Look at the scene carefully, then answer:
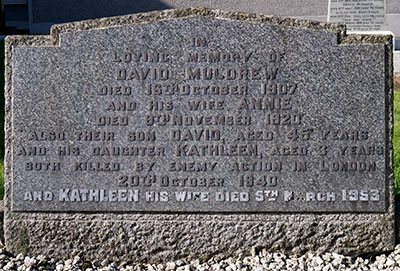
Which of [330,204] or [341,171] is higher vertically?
[341,171]

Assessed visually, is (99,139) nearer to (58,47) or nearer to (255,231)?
(58,47)

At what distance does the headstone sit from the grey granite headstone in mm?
8405

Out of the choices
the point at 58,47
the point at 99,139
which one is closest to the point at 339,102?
the point at 99,139

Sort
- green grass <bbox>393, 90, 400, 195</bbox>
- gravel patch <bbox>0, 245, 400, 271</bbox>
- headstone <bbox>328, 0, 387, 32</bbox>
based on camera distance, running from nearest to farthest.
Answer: gravel patch <bbox>0, 245, 400, 271</bbox> < green grass <bbox>393, 90, 400, 195</bbox> < headstone <bbox>328, 0, 387, 32</bbox>

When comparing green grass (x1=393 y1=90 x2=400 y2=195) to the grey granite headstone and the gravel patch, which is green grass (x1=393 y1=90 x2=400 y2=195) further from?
the grey granite headstone

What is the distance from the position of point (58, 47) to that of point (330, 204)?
1909mm

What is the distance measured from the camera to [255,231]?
319 cm

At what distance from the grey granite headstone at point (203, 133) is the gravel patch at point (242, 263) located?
75 mm

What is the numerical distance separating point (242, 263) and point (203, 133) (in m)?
0.82

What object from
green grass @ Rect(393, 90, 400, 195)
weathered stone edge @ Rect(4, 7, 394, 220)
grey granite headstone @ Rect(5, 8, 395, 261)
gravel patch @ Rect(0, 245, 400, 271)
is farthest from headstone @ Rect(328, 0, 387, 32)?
gravel patch @ Rect(0, 245, 400, 271)

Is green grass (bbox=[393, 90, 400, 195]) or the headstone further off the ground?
the headstone

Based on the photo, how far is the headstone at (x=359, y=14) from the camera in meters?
11.1

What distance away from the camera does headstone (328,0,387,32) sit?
1106 centimetres

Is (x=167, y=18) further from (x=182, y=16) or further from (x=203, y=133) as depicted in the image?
(x=203, y=133)
